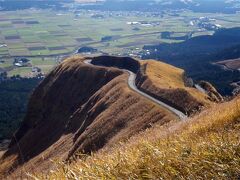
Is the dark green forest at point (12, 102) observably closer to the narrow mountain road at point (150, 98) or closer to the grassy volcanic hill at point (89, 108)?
the grassy volcanic hill at point (89, 108)

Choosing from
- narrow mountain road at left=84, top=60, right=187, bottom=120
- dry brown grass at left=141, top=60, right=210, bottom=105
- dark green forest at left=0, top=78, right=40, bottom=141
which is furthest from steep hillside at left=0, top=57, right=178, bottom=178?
dark green forest at left=0, top=78, right=40, bottom=141

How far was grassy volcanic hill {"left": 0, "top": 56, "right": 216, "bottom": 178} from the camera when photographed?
50.1 meters

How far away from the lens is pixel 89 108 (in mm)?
71375

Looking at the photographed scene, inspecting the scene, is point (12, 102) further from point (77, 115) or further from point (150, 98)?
point (150, 98)

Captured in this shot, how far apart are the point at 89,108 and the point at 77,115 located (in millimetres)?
3360

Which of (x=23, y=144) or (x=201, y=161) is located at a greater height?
(x=201, y=161)

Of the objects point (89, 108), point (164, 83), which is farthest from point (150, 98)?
point (89, 108)

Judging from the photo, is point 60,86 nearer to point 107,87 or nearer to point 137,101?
point 107,87

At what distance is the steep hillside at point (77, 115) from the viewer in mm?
49531

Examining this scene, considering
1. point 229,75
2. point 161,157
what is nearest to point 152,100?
point 161,157

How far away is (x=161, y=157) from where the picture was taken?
770cm

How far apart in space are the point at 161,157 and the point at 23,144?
74.3 m

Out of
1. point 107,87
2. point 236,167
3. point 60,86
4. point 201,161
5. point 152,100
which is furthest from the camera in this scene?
point 60,86

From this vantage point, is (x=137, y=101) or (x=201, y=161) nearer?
(x=201, y=161)
